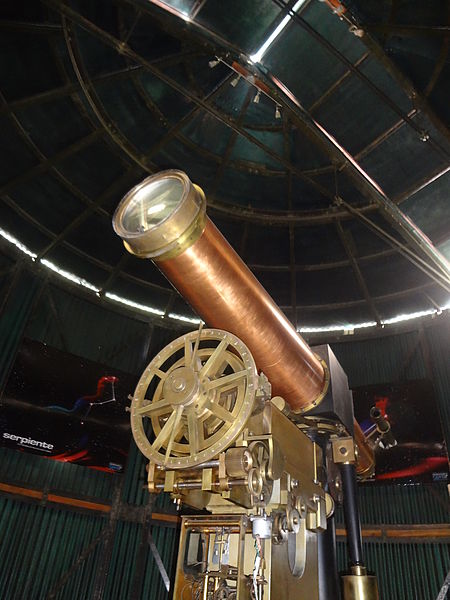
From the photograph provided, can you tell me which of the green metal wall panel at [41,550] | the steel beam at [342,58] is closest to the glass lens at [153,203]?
the steel beam at [342,58]

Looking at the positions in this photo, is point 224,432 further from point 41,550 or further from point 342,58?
point 41,550

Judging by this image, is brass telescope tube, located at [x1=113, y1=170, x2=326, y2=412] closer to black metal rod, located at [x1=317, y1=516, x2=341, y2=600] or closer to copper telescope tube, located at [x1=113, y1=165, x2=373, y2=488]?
copper telescope tube, located at [x1=113, y1=165, x2=373, y2=488]

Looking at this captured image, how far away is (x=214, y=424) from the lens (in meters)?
3.06

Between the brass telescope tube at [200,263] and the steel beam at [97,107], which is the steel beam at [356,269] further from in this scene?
the brass telescope tube at [200,263]

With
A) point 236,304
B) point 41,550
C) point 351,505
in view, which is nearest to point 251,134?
point 236,304

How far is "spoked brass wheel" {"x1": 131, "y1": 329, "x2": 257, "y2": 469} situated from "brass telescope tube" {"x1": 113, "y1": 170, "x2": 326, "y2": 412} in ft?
0.79

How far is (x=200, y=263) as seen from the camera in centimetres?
301

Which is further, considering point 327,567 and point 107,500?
point 107,500

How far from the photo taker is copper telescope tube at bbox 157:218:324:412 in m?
3.04

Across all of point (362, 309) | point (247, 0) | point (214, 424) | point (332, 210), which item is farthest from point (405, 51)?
point (214, 424)

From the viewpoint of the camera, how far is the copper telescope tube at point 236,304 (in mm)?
3041

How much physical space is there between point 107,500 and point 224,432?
24.4 feet

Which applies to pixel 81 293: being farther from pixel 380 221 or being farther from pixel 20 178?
pixel 380 221

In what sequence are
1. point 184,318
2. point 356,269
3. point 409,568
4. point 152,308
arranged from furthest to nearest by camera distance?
point 184,318 → point 152,308 → point 356,269 → point 409,568
